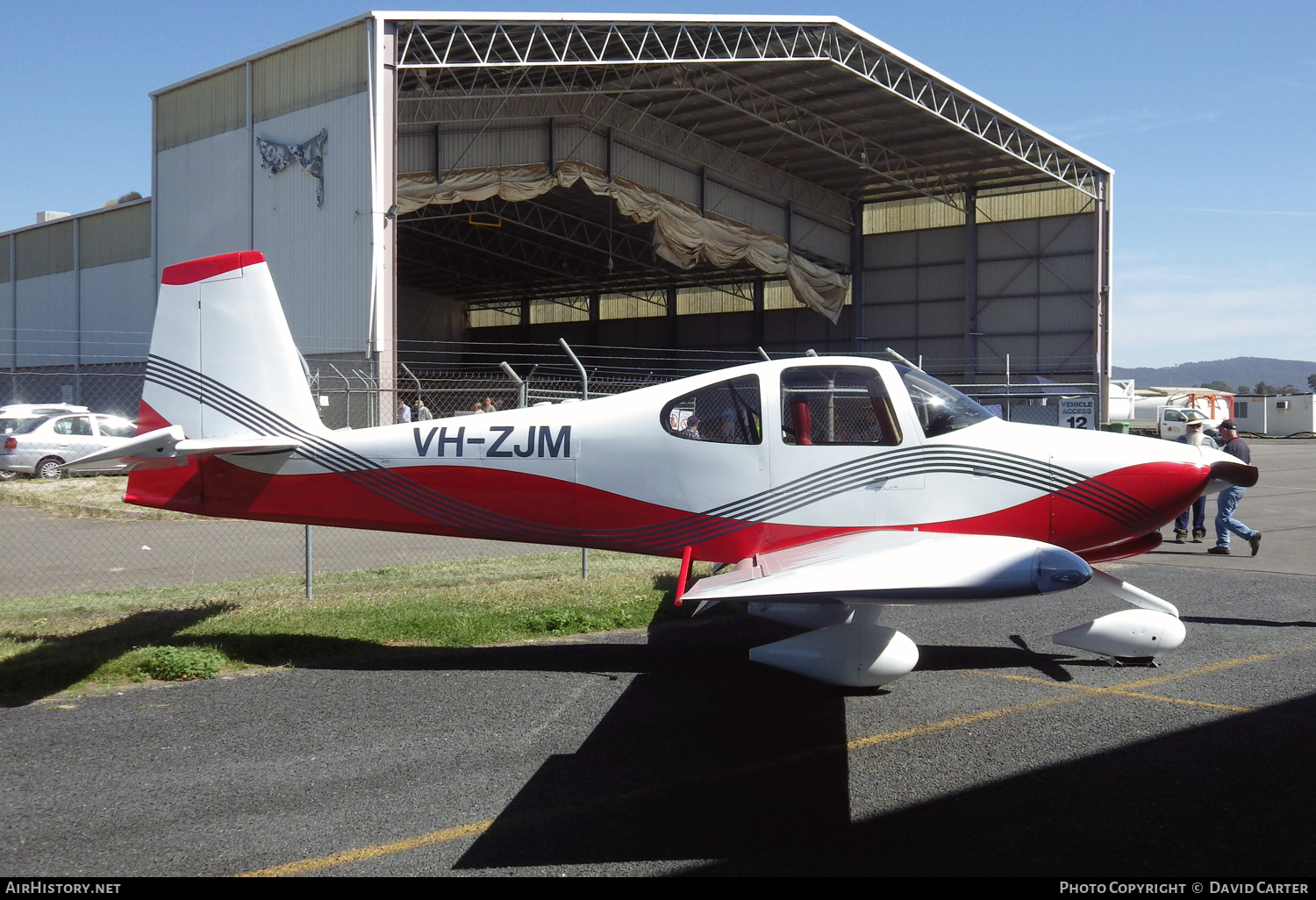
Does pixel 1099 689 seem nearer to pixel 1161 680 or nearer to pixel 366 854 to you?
pixel 1161 680

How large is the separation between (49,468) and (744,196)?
23.1m

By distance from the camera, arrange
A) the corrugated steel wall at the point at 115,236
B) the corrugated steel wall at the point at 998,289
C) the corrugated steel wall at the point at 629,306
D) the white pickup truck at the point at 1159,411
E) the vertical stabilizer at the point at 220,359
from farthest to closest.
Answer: the corrugated steel wall at the point at 629,306 < the white pickup truck at the point at 1159,411 < the corrugated steel wall at the point at 998,289 < the corrugated steel wall at the point at 115,236 < the vertical stabilizer at the point at 220,359

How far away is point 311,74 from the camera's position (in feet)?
70.2

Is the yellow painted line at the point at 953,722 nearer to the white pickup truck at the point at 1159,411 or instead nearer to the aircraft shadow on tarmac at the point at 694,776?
the aircraft shadow on tarmac at the point at 694,776

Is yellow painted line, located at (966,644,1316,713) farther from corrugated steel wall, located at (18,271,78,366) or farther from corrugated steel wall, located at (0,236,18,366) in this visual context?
corrugated steel wall, located at (0,236,18,366)

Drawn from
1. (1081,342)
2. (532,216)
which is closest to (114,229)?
(532,216)

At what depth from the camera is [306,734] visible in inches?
206

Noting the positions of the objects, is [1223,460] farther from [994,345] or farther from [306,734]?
[994,345]

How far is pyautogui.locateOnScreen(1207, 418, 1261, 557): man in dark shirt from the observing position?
11.1 metres

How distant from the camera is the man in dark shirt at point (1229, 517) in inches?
437

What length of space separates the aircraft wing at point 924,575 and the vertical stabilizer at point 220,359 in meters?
3.63

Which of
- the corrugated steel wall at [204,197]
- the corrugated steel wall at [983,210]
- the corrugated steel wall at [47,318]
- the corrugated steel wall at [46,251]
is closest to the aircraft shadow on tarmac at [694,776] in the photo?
the corrugated steel wall at [204,197]

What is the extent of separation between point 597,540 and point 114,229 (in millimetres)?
28015

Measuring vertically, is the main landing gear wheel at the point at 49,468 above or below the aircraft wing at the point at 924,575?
below
